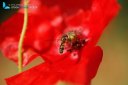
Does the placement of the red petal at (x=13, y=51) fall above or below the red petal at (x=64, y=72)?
above

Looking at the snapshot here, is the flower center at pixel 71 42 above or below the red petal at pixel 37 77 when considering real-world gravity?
above

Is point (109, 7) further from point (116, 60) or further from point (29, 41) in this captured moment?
point (29, 41)

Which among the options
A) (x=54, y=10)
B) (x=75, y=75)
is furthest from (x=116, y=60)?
(x=54, y=10)

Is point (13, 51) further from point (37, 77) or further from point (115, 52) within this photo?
point (115, 52)

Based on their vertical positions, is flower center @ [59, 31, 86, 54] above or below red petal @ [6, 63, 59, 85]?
above

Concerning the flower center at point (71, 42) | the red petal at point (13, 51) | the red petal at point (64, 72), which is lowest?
the red petal at point (64, 72)

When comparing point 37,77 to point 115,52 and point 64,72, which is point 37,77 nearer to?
point 64,72

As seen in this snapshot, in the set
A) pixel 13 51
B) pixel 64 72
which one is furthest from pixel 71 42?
pixel 13 51

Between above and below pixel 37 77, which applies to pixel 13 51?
above
